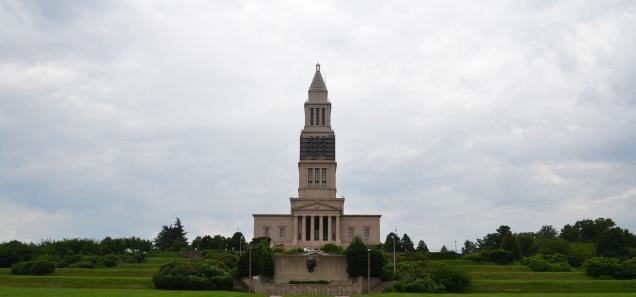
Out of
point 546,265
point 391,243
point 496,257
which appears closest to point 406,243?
point 391,243

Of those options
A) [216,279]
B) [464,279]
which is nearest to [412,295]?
[464,279]

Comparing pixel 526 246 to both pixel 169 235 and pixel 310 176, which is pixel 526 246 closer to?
pixel 310 176

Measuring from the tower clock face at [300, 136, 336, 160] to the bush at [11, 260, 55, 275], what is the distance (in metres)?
52.3

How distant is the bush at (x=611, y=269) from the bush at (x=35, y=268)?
41.6m

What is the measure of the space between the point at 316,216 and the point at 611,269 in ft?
161

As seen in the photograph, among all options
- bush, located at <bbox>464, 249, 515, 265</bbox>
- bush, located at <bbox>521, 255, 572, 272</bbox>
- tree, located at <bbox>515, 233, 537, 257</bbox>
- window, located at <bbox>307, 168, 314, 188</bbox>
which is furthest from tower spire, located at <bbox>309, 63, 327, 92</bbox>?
bush, located at <bbox>521, 255, 572, 272</bbox>

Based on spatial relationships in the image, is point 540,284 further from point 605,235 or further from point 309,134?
point 309,134

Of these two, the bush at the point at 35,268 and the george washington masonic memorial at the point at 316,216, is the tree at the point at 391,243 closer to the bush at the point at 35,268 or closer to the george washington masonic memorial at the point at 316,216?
the george washington masonic memorial at the point at 316,216

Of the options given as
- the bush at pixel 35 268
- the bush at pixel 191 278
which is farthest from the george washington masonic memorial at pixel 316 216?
the bush at pixel 35 268

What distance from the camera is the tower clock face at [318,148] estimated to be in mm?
103312

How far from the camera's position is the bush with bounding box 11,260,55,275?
54188 millimetres

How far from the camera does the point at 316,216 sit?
9794 centimetres

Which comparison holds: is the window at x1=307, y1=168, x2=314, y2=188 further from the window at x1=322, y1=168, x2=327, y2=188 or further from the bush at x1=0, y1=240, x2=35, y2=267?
the bush at x1=0, y1=240, x2=35, y2=267

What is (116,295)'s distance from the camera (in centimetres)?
3922
